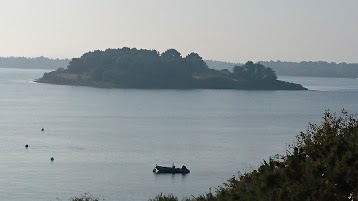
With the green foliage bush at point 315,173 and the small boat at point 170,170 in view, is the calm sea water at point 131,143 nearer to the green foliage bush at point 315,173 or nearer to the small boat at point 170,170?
the small boat at point 170,170

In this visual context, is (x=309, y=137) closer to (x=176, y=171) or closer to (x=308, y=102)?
(x=176, y=171)

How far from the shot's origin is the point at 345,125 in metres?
20.7

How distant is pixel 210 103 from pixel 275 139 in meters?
67.9

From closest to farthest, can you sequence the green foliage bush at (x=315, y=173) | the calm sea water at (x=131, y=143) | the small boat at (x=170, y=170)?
the green foliage bush at (x=315, y=173), the calm sea water at (x=131, y=143), the small boat at (x=170, y=170)

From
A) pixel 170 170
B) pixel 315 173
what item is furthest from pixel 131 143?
pixel 315 173

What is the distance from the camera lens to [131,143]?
70938 millimetres

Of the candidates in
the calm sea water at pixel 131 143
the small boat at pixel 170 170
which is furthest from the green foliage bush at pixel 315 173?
the small boat at pixel 170 170

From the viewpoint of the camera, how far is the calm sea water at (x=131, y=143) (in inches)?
1881

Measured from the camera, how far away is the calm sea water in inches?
1881

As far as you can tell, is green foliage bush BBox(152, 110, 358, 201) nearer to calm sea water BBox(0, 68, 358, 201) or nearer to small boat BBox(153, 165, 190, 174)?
calm sea water BBox(0, 68, 358, 201)

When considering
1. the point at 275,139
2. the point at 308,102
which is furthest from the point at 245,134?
the point at 308,102

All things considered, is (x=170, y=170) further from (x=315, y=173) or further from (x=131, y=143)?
(x=315, y=173)

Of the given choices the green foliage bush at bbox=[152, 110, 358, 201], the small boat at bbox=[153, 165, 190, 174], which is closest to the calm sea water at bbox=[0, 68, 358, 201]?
the small boat at bbox=[153, 165, 190, 174]

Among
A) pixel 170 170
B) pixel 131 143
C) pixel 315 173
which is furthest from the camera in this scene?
pixel 131 143
